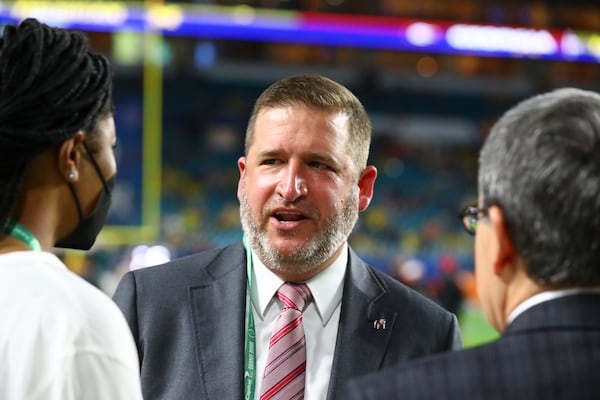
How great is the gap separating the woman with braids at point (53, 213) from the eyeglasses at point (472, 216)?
55 centimetres

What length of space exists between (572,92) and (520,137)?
0.12 meters

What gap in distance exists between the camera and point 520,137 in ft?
3.72

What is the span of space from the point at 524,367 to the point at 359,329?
0.93 meters

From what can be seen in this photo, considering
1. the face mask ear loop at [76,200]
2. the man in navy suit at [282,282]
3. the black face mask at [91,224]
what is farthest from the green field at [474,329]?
the face mask ear loop at [76,200]

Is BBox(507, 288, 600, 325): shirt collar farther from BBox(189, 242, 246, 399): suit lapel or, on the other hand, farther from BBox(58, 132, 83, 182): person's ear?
BBox(189, 242, 246, 399): suit lapel

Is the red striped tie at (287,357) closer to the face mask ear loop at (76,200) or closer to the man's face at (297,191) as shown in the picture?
the man's face at (297,191)

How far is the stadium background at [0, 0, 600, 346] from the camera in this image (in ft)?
44.1

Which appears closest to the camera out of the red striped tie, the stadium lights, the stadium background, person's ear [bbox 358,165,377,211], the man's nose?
the red striped tie

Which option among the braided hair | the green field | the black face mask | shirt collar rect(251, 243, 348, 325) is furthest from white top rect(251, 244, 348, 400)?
the green field

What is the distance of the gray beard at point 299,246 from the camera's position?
6.63 feet

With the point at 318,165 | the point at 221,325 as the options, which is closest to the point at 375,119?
the point at 318,165

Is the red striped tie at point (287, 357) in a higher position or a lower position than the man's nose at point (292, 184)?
lower

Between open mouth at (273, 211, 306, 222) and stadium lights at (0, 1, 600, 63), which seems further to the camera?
stadium lights at (0, 1, 600, 63)

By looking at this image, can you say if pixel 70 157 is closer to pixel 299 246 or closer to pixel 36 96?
pixel 36 96
